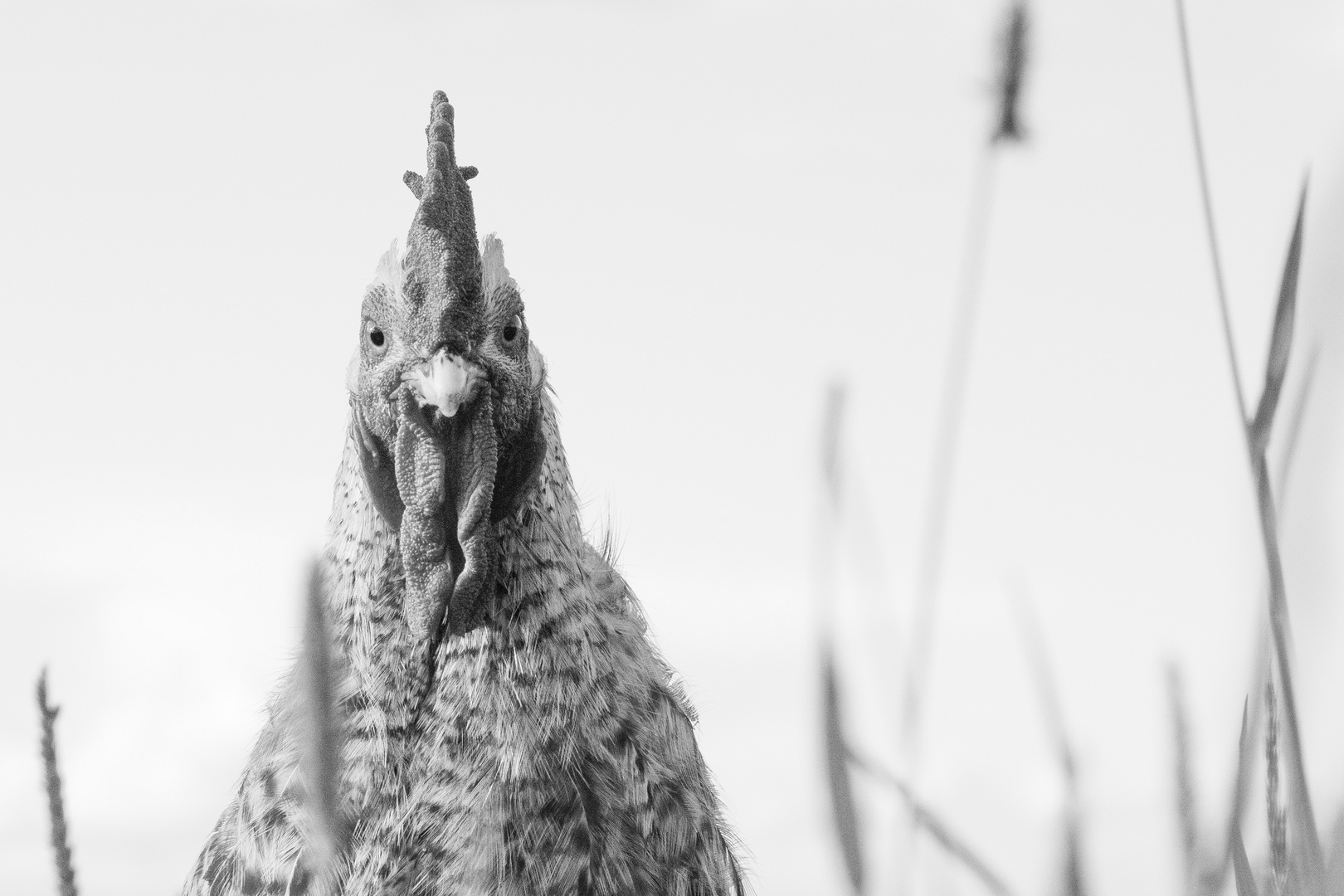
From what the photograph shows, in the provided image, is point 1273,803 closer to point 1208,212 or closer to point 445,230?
point 1208,212

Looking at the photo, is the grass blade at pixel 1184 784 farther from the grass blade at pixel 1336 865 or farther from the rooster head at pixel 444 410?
the rooster head at pixel 444 410

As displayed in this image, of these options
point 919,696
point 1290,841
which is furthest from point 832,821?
point 1290,841

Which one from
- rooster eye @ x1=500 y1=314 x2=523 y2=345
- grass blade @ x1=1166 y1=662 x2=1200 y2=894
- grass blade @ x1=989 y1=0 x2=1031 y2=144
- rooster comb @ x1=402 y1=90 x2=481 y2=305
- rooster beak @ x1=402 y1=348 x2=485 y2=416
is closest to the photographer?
grass blade @ x1=1166 y1=662 x2=1200 y2=894

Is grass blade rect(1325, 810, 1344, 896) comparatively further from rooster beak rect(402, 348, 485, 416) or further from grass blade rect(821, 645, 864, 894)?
rooster beak rect(402, 348, 485, 416)

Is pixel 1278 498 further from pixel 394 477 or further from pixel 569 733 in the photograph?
pixel 394 477

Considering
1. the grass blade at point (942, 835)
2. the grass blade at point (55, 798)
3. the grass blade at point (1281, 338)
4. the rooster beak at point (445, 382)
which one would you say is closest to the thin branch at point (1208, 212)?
the grass blade at point (1281, 338)

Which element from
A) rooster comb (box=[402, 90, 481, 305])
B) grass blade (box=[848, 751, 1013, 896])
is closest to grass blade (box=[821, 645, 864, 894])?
grass blade (box=[848, 751, 1013, 896])
